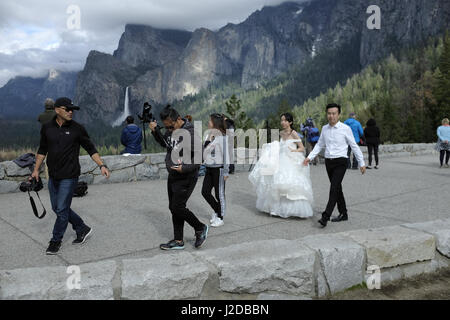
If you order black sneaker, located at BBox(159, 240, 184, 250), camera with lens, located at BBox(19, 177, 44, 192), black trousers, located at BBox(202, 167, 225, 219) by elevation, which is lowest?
black sneaker, located at BBox(159, 240, 184, 250)

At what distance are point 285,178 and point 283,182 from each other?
78 millimetres

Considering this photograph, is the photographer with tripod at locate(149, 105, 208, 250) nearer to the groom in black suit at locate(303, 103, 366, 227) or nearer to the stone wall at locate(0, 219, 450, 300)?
the stone wall at locate(0, 219, 450, 300)

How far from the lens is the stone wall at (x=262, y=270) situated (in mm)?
3137

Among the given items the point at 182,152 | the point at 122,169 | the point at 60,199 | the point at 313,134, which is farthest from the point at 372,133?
the point at 60,199

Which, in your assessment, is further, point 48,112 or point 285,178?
point 48,112

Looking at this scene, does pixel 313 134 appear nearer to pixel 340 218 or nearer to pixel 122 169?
pixel 122 169

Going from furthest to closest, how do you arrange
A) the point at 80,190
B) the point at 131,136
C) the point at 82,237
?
the point at 131,136, the point at 80,190, the point at 82,237

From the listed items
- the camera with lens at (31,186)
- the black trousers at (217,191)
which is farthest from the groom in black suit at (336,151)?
the camera with lens at (31,186)

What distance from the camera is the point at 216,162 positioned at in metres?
6.14

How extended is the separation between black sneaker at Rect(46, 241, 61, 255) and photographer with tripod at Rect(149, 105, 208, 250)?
4.00 ft

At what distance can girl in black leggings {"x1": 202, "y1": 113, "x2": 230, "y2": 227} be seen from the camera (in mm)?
6070

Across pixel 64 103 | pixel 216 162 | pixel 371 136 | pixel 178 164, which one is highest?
pixel 64 103

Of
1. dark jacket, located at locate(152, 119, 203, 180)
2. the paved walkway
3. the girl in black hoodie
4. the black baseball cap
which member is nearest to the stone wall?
dark jacket, located at locate(152, 119, 203, 180)
